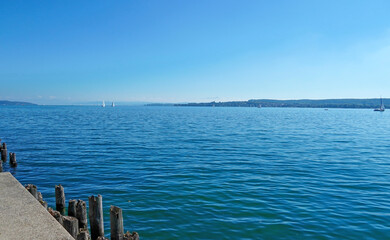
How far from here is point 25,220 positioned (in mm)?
8117

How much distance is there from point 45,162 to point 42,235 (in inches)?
656

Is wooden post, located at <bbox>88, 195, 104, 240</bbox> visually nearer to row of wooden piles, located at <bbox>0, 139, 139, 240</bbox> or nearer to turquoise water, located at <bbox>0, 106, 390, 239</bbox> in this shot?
row of wooden piles, located at <bbox>0, 139, 139, 240</bbox>

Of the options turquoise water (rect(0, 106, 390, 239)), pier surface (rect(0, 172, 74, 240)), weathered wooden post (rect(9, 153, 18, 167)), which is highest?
pier surface (rect(0, 172, 74, 240))

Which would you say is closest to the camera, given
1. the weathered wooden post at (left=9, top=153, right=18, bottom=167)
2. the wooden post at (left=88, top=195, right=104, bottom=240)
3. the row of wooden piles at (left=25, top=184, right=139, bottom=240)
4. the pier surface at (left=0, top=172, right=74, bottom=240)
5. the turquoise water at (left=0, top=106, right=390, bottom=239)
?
the pier surface at (left=0, top=172, right=74, bottom=240)

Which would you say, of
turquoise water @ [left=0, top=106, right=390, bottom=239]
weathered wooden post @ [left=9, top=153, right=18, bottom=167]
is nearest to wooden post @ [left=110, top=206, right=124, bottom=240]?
turquoise water @ [left=0, top=106, right=390, bottom=239]

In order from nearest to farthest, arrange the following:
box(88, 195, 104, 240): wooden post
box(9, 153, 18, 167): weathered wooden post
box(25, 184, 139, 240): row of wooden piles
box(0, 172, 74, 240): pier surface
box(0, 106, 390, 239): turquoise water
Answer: box(0, 172, 74, 240): pier surface → box(25, 184, 139, 240): row of wooden piles → box(88, 195, 104, 240): wooden post → box(0, 106, 390, 239): turquoise water → box(9, 153, 18, 167): weathered wooden post

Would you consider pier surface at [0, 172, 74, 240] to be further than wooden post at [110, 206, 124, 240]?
No

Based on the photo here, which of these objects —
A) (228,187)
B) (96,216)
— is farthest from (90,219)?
(228,187)

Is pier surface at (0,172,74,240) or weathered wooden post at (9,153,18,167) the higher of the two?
pier surface at (0,172,74,240)

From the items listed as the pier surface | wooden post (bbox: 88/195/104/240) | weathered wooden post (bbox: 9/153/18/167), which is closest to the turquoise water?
weathered wooden post (bbox: 9/153/18/167)

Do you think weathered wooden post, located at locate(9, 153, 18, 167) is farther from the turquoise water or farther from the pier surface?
the pier surface

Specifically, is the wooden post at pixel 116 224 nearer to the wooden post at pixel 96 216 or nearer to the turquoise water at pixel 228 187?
the wooden post at pixel 96 216

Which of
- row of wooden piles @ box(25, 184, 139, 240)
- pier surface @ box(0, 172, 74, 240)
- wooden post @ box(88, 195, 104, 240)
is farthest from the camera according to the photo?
wooden post @ box(88, 195, 104, 240)

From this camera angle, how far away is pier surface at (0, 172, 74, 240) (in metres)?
7.23
